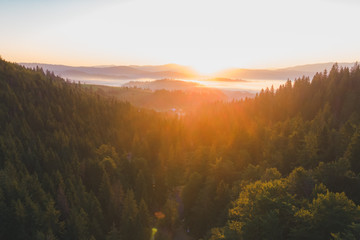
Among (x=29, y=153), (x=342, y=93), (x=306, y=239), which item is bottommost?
(x=29, y=153)

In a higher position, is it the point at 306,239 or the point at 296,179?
the point at 296,179

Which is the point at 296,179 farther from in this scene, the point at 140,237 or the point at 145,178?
the point at 145,178

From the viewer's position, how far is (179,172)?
93.9 m

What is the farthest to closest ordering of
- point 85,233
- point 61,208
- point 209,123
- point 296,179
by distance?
1. point 209,123
2. point 61,208
3. point 85,233
4. point 296,179

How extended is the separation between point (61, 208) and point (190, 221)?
39.4 metres

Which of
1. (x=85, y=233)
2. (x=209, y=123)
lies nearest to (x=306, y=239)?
(x=85, y=233)

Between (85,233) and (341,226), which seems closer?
(341,226)

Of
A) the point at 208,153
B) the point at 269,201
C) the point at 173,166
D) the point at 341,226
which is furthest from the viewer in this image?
the point at 173,166

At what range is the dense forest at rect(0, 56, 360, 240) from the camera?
105 ft

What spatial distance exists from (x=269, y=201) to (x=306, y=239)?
5.87 m

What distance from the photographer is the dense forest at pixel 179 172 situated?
31998 millimetres

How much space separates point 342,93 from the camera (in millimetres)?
117188

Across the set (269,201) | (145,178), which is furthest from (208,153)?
(269,201)

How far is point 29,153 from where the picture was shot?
8156cm
